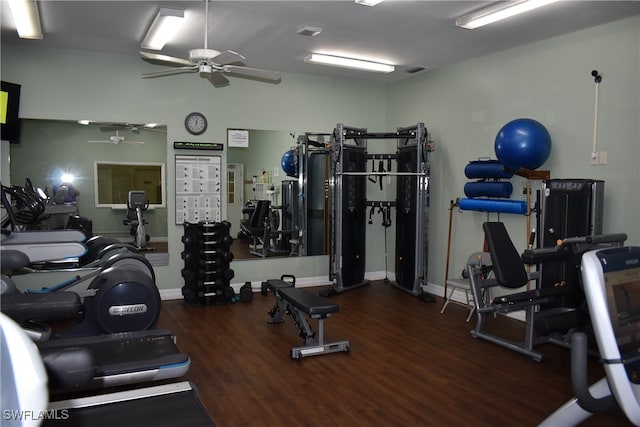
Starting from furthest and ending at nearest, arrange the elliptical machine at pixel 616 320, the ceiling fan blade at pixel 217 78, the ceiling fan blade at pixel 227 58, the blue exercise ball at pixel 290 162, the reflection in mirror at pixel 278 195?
the blue exercise ball at pixel 290 162
the reflection in mirror at pixel 278 195
the ceiling fan blade at pixel 217 78
the ceiling fan blade at pixel 227 58
the elliptical machine at pixel 616 320

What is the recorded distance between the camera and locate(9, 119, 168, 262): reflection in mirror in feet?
16.7

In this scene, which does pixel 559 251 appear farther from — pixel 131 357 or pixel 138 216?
pixel 138 216

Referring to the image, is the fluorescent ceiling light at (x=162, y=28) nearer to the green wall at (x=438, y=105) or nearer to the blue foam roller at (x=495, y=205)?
the green wall at (x=438, y=105)

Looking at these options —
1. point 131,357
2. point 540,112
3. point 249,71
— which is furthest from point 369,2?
point 131,357

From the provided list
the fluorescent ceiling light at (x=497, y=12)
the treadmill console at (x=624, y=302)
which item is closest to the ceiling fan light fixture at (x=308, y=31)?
the fluorescent ceiling light at (x=497, y=12)

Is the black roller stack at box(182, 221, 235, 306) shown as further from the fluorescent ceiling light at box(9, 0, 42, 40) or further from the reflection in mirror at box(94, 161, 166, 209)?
the fluorescent ceiling light at box(9, 0, 42, 40)

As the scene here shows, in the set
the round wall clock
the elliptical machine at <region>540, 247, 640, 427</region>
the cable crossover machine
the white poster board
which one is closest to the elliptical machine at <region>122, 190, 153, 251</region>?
the white poster board

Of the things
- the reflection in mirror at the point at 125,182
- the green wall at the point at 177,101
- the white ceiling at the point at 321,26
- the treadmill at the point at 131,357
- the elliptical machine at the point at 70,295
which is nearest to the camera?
the treadmill at the point at 131,357

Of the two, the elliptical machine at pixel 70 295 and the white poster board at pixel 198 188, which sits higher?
the white poster board at pixel 198 188

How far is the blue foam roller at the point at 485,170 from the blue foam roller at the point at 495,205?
0.26 meters

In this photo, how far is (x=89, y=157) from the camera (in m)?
5.48

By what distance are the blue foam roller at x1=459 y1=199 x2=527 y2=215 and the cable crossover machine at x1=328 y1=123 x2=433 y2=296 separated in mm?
706

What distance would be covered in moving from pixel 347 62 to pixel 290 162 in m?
1.50

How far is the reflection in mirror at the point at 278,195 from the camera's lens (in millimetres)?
5992
